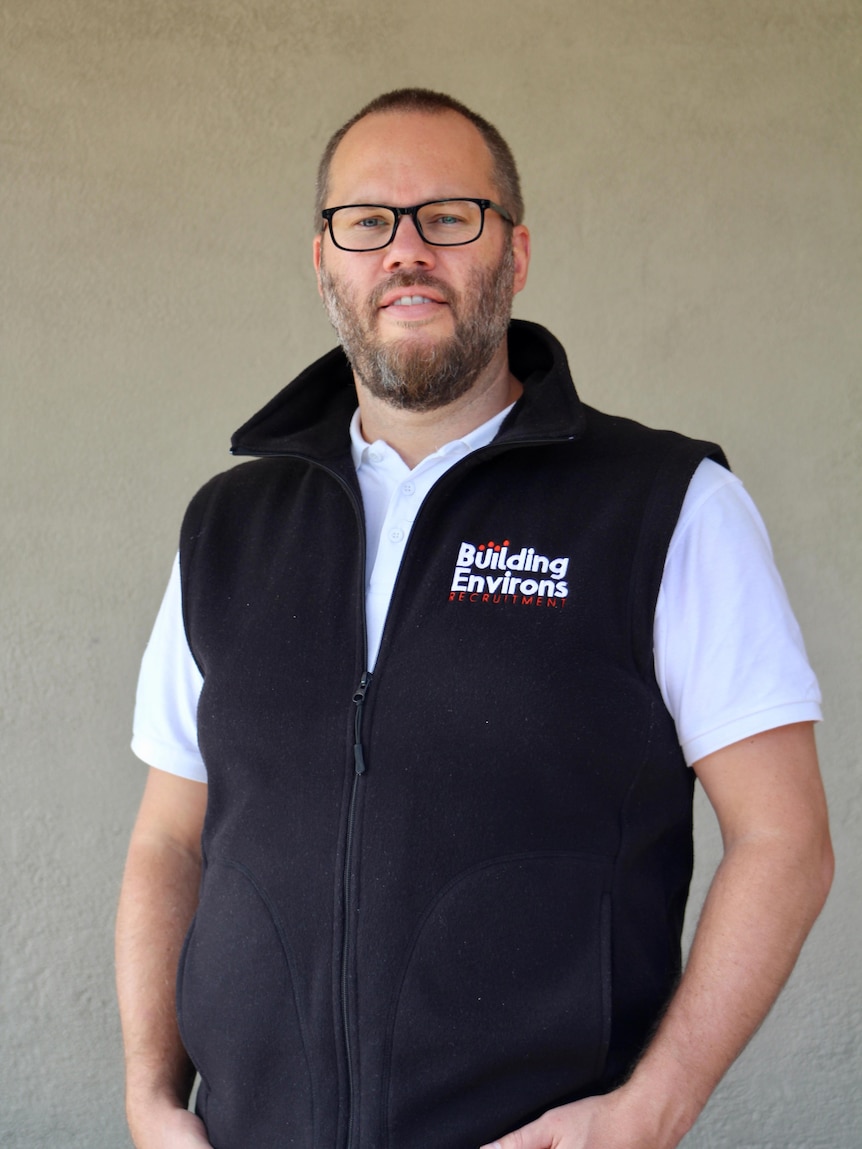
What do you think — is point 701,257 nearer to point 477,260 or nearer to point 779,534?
point 779,534

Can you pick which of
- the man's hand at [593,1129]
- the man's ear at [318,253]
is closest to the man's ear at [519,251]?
the man's ear at [318,253]

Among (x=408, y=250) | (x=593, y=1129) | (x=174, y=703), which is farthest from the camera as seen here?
(x=174, y=703)

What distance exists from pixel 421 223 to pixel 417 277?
0.09m

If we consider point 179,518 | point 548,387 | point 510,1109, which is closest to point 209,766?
point 510,1109

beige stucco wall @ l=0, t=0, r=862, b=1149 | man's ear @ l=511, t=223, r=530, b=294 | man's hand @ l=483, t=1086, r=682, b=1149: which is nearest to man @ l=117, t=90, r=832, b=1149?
man's hand @ l=483, t=1086, r=682, b=1149

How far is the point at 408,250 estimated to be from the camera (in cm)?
164

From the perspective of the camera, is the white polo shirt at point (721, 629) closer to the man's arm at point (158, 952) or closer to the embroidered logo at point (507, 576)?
the embroidered logo at point (507, 576)

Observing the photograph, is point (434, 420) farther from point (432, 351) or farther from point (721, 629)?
point (721, 629)

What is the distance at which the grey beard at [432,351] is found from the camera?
5.41 feet

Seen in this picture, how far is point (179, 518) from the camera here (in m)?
2.71

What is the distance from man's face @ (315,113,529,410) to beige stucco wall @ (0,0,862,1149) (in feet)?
3.28

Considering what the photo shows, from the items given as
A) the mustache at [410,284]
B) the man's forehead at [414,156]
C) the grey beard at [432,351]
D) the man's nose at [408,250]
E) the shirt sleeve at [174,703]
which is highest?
the man's forehead at [414,156]

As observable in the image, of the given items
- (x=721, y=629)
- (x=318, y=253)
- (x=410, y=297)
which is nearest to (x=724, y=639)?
(x=721, y=629)

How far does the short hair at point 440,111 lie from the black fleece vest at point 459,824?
1.29 feet
